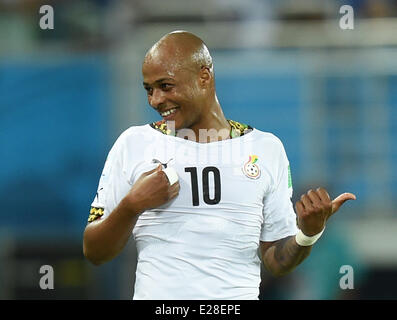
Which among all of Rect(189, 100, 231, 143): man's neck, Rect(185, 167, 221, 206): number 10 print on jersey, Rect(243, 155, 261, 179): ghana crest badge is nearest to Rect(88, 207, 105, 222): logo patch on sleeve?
Rect(185, 167, 221, 206): number 10 print on jersey

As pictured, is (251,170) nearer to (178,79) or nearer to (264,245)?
(264,245)

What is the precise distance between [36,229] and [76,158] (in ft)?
2.04

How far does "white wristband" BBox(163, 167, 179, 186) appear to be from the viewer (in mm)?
2842

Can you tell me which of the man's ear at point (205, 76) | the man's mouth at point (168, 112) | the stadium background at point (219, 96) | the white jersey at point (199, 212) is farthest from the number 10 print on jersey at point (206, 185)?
the stadium background at point (219, 96)

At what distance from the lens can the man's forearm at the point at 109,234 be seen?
278 centimetres

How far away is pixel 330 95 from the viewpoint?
21.1 ft

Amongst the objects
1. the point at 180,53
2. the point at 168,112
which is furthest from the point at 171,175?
the point at 180,53

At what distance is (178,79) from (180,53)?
0.34 ft

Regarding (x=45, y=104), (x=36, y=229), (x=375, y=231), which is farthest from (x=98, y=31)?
(x=375, y=231)

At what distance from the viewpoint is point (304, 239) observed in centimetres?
295

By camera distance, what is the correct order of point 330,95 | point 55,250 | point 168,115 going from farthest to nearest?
point 330,95 < point 55,250 < point 168,115

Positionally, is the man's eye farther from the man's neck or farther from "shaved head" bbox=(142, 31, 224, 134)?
the man's neck

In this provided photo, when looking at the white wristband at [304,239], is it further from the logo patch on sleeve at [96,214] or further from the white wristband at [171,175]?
the logo patch on sleeve at [96,214]

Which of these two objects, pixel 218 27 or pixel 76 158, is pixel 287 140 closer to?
pixel 218 27
